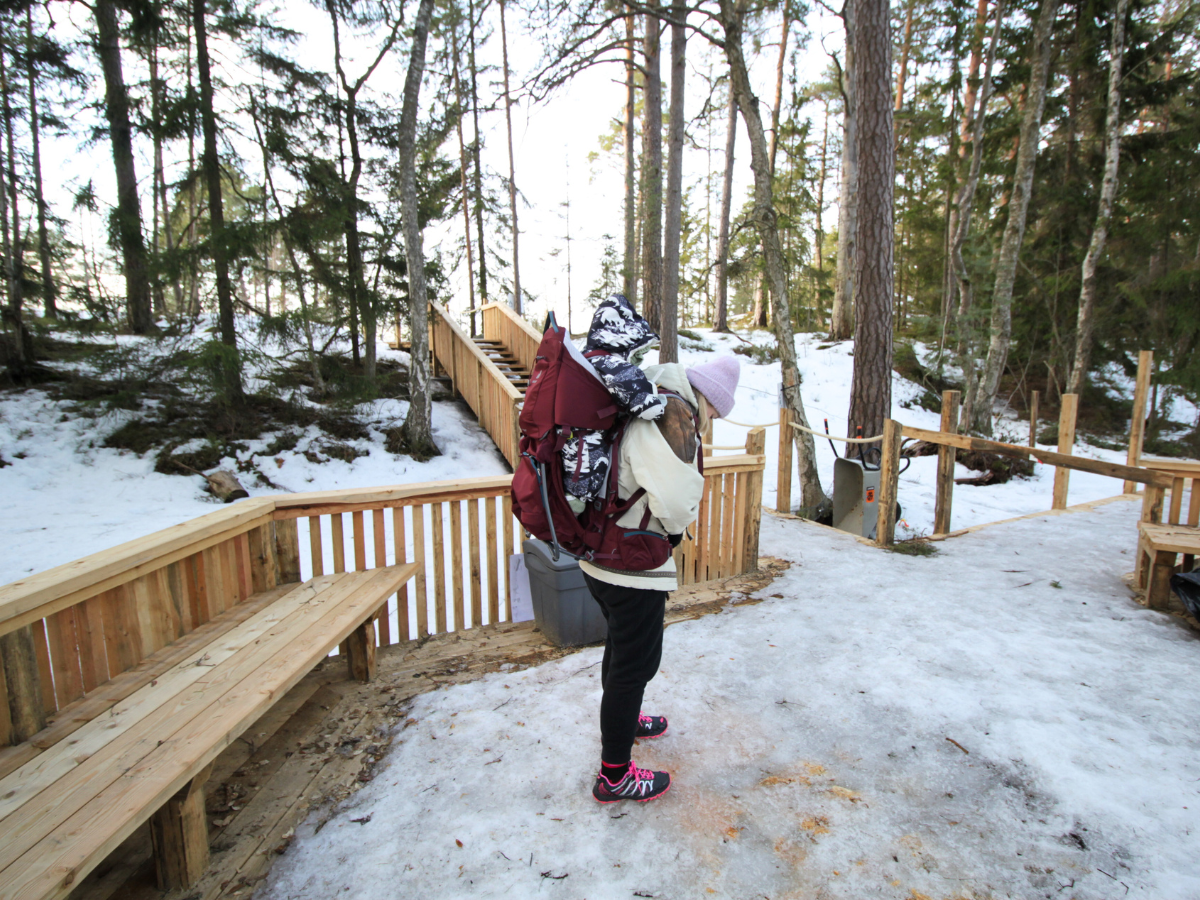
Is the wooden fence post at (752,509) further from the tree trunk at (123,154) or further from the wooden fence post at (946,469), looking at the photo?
the tree trunk at (123,154)

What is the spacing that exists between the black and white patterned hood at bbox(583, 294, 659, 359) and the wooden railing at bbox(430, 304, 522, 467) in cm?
530

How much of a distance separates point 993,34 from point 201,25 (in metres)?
13.5

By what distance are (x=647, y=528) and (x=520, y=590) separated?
2.05m

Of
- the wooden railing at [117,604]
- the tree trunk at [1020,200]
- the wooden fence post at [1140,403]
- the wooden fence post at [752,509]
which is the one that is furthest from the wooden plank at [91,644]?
the tree trunk at [1020,200]

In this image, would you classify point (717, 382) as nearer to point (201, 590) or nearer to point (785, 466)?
point (201, 590)

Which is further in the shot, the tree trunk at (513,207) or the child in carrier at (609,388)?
the tree trunk at (513,207)

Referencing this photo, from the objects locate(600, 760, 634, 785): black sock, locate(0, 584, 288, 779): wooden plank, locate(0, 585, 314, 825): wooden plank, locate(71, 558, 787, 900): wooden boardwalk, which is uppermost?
locate(0, 585, 314, 825): wooden plank

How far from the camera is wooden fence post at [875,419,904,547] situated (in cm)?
543

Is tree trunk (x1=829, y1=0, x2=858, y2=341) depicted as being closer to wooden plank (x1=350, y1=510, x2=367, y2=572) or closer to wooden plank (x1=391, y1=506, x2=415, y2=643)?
wooden plank (x1=391, y1=506, x2=415, y2=643)

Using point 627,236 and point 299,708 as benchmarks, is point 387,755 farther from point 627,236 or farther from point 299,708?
point 627,236

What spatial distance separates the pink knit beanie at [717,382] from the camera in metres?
1.97

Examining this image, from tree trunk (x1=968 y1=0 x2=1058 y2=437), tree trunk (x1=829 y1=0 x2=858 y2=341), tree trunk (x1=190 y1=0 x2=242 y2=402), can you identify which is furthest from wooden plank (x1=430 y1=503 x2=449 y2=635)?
tree trunk (x1=829 y1=0 x2=858 y2=341)

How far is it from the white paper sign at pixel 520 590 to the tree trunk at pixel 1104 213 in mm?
12027

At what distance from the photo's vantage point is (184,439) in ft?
25.8
